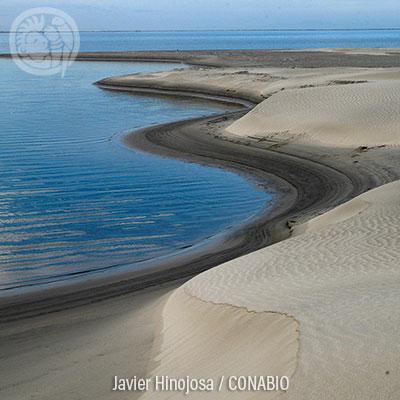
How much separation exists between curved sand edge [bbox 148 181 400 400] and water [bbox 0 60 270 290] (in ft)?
9.90

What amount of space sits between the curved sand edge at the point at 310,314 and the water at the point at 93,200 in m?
3.02

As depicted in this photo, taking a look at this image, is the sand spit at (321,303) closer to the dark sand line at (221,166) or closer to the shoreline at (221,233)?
the dark sand line at (221,166)

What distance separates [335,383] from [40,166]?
16651mm

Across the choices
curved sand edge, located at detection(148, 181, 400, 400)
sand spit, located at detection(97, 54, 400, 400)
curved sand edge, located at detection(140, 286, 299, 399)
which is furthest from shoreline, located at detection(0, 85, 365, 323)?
curved sand edge, located at detection(140, 286, 299, 399)

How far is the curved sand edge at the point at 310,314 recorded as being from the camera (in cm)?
517

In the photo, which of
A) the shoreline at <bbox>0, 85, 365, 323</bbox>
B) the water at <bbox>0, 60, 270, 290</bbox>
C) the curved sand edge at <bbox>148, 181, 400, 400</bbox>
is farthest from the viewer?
the water at <bbox>0, 60, 270, 290</bbox>

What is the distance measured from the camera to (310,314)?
20.9ft

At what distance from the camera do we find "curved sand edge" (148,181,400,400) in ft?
17.0

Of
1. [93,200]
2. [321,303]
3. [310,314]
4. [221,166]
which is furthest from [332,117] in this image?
[310,314]

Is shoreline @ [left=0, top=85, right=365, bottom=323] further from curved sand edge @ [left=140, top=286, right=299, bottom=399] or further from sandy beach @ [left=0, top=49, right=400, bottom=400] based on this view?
curved sand edge @ [left=140, top=286, right=299, bottom=399]

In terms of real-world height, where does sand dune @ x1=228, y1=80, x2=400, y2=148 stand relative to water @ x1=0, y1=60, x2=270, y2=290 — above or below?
above

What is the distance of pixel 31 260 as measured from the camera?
38.5 ft

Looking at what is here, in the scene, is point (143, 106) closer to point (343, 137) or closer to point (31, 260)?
point (343, 137)

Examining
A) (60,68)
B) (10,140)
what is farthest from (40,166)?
(60,68)
